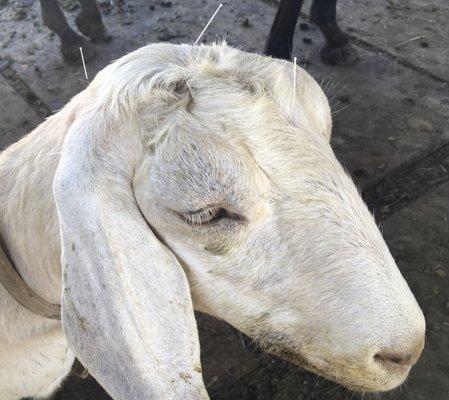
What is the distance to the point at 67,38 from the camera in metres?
4.46

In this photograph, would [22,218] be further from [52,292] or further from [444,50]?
[444,50]

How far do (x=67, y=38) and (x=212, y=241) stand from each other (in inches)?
137

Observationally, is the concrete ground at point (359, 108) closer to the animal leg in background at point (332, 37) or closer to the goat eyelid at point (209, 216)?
the animal leg in background at point (332, 37)

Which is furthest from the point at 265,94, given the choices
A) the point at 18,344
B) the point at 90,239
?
the point at 18,344

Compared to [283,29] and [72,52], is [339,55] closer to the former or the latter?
[283,29]

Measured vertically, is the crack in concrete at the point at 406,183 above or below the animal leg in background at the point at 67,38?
below

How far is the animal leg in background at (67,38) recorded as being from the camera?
4375mm

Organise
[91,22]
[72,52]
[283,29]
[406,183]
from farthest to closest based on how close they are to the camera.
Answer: [91,22], [72,52], [283,29], [406,183]

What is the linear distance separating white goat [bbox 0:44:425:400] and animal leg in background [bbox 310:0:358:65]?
290cm

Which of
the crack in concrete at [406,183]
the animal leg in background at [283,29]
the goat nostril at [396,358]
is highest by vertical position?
the goat nostril at [396,358]

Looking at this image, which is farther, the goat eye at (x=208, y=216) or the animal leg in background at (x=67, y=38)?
the animal leg in background at (x=67, y=38)

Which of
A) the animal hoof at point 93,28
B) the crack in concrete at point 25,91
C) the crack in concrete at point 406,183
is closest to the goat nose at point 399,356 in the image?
the crack in concrete at point 406,183

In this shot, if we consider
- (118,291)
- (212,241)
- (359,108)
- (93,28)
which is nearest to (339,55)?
(359,108)

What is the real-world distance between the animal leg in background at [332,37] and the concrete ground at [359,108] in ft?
0.29
